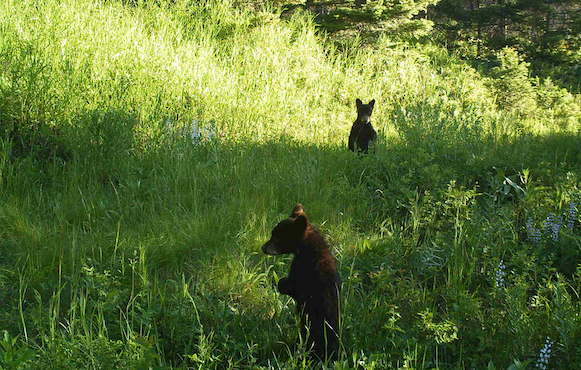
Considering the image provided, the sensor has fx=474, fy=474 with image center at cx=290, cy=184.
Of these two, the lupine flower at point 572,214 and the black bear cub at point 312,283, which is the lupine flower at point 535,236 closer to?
the lupine flower at point 572,214

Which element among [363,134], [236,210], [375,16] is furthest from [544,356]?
[375,16]

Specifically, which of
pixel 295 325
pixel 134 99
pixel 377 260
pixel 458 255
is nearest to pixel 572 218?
pixel 458 255

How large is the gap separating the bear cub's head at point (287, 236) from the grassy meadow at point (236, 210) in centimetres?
48

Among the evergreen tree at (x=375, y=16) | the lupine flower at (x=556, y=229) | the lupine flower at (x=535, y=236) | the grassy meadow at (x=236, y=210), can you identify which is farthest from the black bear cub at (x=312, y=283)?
the evergreen tree at (x=375, y=16)

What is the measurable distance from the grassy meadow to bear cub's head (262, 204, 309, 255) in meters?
0.48

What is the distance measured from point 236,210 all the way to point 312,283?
1772 mm

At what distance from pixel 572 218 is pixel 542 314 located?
1.55m

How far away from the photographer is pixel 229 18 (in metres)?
10.6

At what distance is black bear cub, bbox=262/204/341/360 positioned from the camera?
276 centimetres

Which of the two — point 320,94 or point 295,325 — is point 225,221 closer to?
point 295,325

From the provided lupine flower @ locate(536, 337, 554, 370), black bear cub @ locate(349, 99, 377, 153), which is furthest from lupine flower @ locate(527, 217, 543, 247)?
black bear cub @ locate(349, 99, 377, 153)

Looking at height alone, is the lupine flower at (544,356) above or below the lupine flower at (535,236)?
below

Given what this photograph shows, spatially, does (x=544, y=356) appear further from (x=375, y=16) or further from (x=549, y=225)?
(x=375, y=16)

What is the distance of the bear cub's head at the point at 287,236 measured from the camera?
2.93 meters
